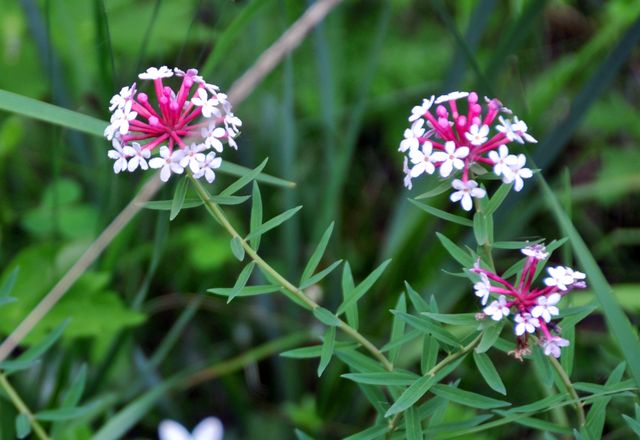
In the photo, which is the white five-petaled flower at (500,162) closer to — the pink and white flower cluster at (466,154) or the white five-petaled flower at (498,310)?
the pink and white flower cluster at (466,154)

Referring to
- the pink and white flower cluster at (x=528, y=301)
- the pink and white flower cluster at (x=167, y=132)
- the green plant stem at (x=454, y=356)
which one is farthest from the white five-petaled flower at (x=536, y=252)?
the pink and white flower cluster at (x=167, y=132)

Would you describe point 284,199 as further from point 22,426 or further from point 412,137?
point 412,137

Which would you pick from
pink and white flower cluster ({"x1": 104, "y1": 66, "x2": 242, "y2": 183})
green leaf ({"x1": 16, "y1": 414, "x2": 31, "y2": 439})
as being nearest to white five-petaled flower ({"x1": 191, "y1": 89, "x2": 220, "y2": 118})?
pink and white flower cluster ({"x1": 104, "y1": 66, "x2": 242, "y2": 183})

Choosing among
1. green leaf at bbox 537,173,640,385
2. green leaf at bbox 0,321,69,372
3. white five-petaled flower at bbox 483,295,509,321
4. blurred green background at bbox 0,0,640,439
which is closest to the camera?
white five-petaled flower at bbox 483,295,509,321

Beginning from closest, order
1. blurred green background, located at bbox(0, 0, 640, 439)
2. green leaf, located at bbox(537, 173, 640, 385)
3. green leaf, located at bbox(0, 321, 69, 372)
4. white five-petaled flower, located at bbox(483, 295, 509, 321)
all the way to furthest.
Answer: white five-petaled flower, located at bbox(483, 295, 509, 321) → green leaf, located at bbox(537, 173, 640, 385) → green leaf, located at bbox(0, 321, 69, 372) → blurred green background, located at bbox(0, 0, 640, 439)

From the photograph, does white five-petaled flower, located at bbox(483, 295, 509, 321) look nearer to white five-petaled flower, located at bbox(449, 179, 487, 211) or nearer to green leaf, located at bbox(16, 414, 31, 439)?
white five-petaled flower, located at bbox(449, 179, 487, 211)

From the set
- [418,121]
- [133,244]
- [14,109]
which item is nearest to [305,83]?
[133,244]
